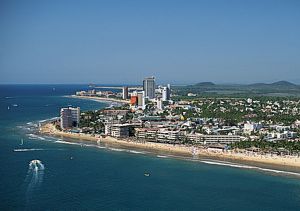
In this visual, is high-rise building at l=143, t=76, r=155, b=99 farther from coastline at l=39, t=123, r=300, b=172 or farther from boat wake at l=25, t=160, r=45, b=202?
boat wake at l=25, t=160, r=45, b=202

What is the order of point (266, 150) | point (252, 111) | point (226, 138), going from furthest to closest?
point (252, 111), point (226, 138), point (266, 150)

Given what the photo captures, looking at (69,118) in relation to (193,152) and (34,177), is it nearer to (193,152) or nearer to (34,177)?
(193,152)

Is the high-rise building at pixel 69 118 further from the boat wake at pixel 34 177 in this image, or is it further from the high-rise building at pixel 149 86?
the high-rise building at pixel 149 86

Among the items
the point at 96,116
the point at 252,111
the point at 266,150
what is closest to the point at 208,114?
the point at 252,111

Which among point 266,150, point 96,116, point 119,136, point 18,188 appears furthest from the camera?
point 96,116

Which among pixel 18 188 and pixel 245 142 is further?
pixel 245 142

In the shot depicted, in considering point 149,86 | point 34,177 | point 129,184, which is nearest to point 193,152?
point 129,184

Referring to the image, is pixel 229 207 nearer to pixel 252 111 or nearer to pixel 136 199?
pixel 136 199
